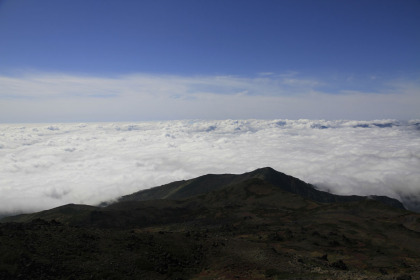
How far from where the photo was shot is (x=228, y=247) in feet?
137

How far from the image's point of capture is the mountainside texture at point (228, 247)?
2983 cm

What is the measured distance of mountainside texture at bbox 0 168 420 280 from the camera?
29828 millimetres

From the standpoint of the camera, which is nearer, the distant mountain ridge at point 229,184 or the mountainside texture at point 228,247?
the mountainside texture at point 228,247

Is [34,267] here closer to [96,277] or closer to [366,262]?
[96,277]

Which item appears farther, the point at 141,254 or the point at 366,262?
the point at 366,262

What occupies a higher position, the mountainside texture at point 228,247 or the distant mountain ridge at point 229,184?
the mountainside texture at point 228,247

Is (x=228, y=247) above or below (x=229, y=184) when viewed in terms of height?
above

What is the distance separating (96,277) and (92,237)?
440 inches

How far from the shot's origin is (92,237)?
38.5 meters

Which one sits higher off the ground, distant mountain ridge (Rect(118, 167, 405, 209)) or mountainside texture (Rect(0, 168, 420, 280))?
mountainside texture (Rect(0, 168, 420, 280))

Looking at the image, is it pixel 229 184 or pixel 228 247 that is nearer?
pixel 228 247

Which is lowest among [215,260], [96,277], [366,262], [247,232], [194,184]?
[194,184]

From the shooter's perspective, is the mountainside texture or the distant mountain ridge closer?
the mountainside texture

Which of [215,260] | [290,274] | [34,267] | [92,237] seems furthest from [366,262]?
[34,267]
